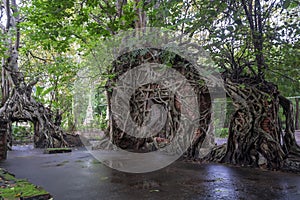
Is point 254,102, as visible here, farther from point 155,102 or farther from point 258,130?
point 155,102

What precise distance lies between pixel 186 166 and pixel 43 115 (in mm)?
7620

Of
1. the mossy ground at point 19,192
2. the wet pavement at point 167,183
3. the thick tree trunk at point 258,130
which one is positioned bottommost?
the wet pavement at point 167,183

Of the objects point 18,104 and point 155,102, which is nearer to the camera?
point 155,102

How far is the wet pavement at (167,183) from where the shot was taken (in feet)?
10.9

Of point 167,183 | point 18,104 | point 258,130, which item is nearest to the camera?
point 167,183

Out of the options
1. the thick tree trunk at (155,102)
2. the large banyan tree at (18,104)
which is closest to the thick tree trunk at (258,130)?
the thick tree trunk at (155,102)

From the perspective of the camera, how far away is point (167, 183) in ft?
13.1

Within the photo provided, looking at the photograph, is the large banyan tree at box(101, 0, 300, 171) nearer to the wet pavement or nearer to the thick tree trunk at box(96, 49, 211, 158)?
the wet pavement

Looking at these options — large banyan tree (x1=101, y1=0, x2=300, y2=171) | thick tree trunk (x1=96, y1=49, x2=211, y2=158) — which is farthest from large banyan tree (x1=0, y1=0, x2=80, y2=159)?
large banyan tree (x1=101, y1=0, x2=300, y2=171)

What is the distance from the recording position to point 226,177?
4.37 meters

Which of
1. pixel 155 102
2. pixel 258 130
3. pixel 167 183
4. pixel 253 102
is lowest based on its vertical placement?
pixel 167 183

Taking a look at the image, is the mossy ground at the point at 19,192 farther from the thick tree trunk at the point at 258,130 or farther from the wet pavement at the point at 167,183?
the thick tree trunk at the point at 258,130

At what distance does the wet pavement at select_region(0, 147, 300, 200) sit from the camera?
332 cm

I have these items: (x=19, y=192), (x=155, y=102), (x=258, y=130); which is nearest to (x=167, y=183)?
(x=19, y=192)
